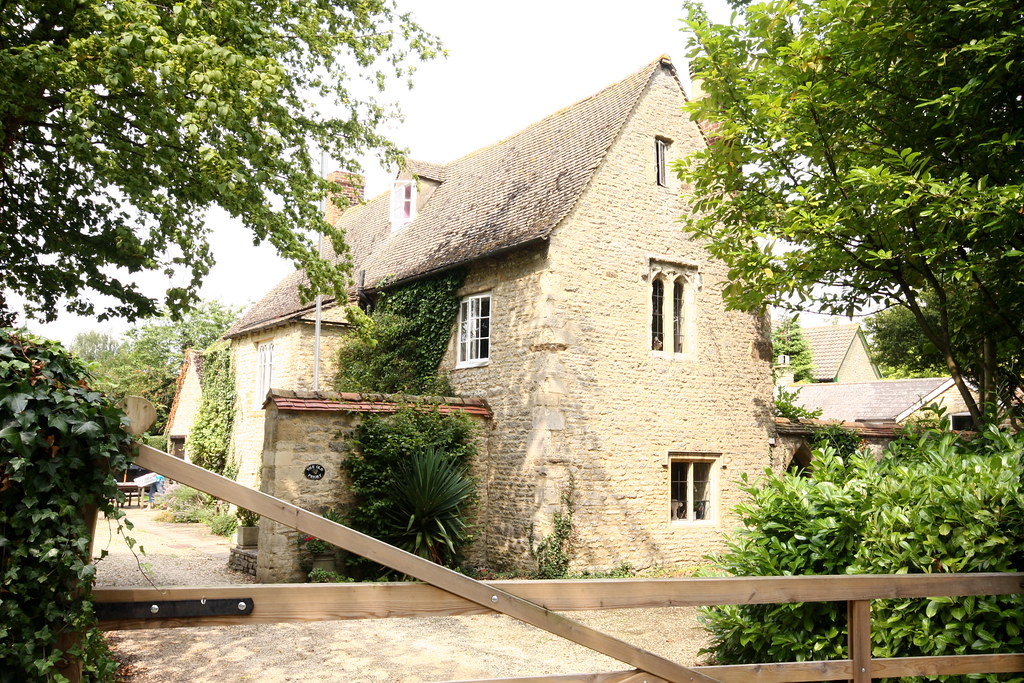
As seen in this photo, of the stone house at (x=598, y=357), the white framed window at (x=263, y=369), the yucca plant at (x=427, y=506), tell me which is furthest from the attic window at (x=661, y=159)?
the white framed window at (x=263, y=369)

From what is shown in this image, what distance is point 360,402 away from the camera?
1366 cm

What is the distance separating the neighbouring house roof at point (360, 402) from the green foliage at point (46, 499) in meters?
10.3

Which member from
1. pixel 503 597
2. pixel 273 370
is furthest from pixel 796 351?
pixel 503 597

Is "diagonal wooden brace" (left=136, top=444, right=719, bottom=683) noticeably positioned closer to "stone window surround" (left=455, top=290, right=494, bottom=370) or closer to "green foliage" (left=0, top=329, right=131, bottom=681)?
"green foliage" (left=0, top=329, right=131, bottom=681)

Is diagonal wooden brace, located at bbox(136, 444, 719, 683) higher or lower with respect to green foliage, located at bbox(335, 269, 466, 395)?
lower

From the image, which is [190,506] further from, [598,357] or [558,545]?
[598,357]

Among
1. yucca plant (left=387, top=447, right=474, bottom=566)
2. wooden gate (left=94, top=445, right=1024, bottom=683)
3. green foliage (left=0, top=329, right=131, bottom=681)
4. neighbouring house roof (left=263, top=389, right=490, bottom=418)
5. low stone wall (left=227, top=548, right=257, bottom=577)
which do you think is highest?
neighbouring house roof (left=263, top=389, right=490, bottom=418)

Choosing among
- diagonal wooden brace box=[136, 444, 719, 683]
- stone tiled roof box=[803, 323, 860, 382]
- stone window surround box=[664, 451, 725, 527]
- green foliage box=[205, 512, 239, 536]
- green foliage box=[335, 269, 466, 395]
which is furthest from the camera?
stone tiled roof box=[803, 323, 860, 382]

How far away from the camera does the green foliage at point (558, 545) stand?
44.1 ft

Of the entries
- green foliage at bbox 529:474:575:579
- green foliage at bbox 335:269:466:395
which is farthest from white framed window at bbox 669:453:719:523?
green foliage at bbox 335:269:466:395

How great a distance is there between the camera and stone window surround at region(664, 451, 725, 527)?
50.3 feet

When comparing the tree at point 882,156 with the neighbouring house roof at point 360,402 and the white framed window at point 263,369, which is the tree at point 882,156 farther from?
the white framed window at point 263,369

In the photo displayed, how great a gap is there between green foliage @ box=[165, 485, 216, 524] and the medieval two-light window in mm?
15440

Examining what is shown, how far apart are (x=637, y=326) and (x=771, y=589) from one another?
39.1 feet
